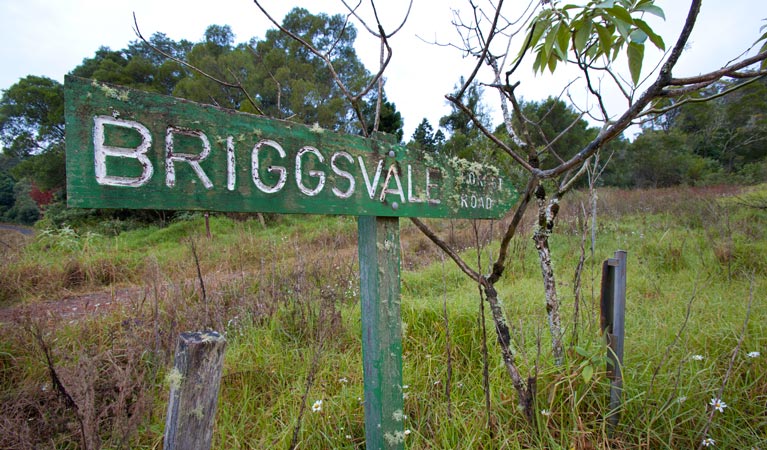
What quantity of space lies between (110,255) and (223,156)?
6089 mm

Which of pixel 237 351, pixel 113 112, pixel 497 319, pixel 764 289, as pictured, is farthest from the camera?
pixel 764 289

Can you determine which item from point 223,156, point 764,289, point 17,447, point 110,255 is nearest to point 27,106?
point 110,255

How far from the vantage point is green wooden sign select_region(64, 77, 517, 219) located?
578 mm

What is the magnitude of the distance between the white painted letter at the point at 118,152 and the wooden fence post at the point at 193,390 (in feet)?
1.05

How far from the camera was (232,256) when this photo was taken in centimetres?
526

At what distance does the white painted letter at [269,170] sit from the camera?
0.77 metres

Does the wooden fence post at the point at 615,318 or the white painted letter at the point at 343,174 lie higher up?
the white painted letter at the point at 343,174

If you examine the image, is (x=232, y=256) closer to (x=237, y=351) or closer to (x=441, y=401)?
(x=237, y=351)

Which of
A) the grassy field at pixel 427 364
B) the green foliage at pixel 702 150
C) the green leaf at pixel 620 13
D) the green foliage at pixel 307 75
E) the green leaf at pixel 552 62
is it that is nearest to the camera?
the green leaf at pixel 620 13

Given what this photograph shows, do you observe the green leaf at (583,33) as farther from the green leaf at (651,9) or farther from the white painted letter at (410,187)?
the white painted letter at (410,187)

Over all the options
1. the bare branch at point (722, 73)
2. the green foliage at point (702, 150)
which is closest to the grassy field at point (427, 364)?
the bare branch at point (722, 73)

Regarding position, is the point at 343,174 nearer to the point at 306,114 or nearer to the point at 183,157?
the point at 183,157

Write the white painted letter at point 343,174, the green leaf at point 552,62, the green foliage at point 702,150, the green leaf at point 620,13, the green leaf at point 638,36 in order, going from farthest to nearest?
the green foliage at point 702,150 → the green leaf at point 552,62 → the white painted letter at point 343,174 → the green leaf at point 638,36 → the green leaf at point 620,13

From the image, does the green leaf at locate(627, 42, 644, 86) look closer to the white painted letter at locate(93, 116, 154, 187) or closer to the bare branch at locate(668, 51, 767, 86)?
the bare branch at locate(668, 51, 767, 86)
